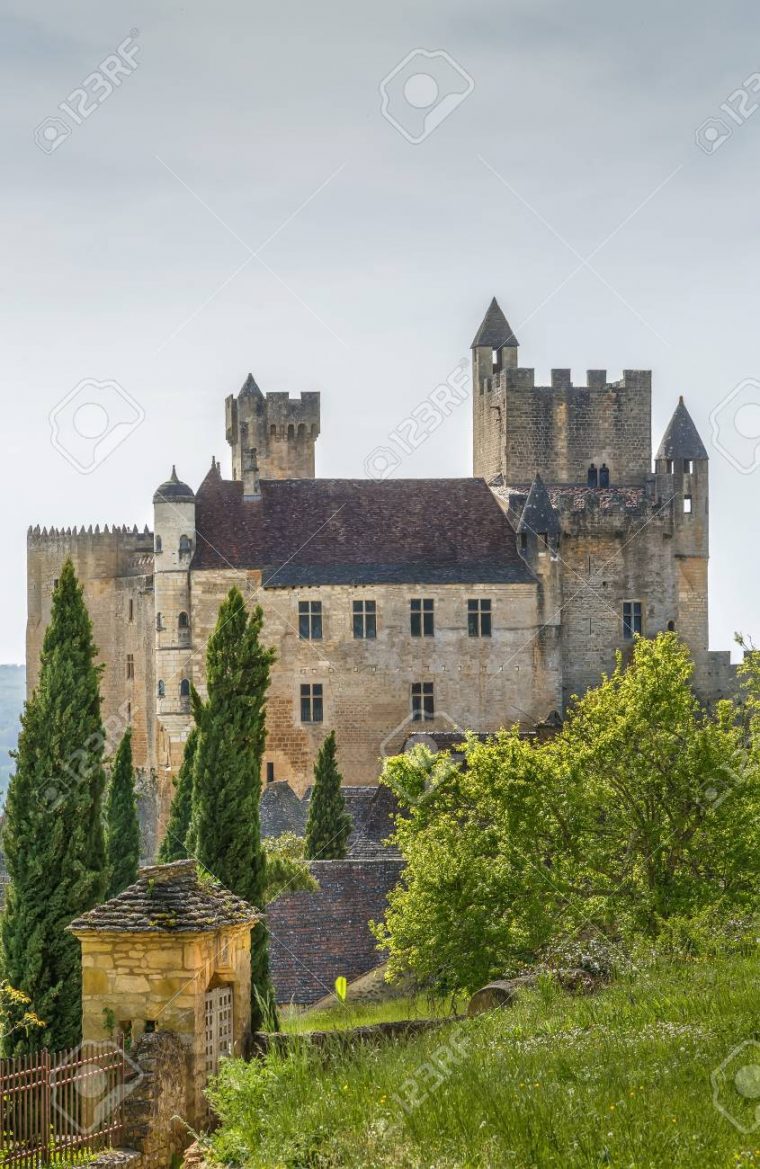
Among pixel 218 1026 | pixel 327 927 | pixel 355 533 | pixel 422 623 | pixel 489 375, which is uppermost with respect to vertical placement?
pixel 489 375

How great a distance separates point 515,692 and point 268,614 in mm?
7848

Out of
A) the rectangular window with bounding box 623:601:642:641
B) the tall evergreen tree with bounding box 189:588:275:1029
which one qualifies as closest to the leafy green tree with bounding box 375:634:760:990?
the tall evergreen tree with bounding box 189:588:275:1029

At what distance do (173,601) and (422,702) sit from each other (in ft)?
26.5

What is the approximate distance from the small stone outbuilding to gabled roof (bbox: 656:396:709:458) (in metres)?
38.0

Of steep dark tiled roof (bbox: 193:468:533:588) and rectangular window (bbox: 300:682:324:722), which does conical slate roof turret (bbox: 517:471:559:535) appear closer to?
steep dark tiled roof (bbox: 193:468:533:588)

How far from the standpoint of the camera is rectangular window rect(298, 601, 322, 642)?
4834cm

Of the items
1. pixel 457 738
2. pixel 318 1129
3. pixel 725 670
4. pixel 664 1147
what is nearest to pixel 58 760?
pixel 318 1129

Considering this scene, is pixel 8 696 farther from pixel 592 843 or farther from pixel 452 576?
pixel 592 843

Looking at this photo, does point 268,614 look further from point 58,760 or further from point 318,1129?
point 318,1129

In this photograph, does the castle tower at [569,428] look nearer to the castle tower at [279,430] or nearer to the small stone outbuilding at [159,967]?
the castle tower at [279,430]

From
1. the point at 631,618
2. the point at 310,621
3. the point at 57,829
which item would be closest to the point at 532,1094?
the point at 57,829

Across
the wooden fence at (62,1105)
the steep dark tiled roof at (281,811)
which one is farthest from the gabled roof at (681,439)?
the wooden fence at (62,1105)

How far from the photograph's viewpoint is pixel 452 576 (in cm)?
4884

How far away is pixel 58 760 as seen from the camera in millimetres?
23328
